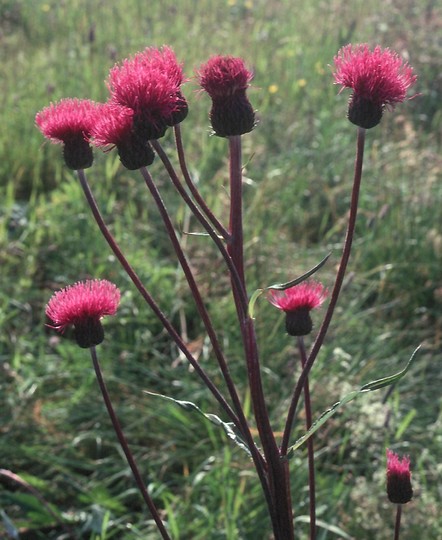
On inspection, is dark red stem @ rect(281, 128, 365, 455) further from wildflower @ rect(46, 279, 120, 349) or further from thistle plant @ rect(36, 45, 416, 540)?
wildflower @ rect(46, 279, 120, 349)

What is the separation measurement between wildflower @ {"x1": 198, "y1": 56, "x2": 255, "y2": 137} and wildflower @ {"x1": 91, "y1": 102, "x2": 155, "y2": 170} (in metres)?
0.11

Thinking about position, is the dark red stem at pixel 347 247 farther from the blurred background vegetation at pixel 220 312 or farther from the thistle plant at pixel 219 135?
the blurred background vegetation at pixel 220 312

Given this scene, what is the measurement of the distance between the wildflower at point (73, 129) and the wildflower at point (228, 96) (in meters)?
0.20

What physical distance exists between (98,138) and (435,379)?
2.11 meters

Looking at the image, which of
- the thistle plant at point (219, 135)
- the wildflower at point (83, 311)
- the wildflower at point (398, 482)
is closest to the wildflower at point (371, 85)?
the thistle plant at point (219, 135)

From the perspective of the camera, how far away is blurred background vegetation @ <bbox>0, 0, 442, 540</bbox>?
252 centimetres

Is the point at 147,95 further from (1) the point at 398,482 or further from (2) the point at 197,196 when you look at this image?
(1) the point at 398,482

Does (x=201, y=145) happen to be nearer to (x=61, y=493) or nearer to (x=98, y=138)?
(x=61, y=493)

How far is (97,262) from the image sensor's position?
11.7 ft

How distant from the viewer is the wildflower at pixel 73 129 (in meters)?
1.39

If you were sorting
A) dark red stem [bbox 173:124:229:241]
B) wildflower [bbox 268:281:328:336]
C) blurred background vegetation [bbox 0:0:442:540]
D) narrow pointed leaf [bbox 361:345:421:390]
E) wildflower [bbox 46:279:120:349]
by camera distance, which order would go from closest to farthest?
narrow pointed leaf [bbox 361:345:421:390], dark red stem [bbox 173:124:229:241], wildflower [bbox 46:279:120:349], wildflower [bbox 268:281:328:336], blurred background vegetation [bbox 0:0:442:540]

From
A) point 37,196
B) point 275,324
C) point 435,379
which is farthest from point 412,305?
point 37,196

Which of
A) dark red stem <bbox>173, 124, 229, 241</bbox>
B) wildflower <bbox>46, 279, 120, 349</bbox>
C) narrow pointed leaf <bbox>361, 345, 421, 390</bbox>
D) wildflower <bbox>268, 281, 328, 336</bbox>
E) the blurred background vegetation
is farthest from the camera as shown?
the blurred background vegetation

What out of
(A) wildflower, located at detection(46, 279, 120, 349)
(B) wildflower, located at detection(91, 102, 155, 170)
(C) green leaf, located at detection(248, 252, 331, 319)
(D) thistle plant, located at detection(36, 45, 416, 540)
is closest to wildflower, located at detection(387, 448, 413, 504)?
(D) thistle plant, located at detection(36, 45, 416, 540)
